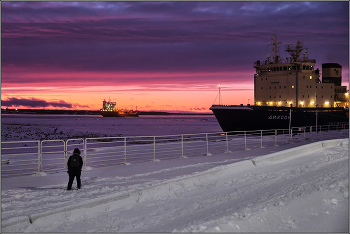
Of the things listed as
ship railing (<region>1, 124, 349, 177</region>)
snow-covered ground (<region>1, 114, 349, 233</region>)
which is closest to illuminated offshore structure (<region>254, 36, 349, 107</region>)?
ship railing (<region>1, 124, 349, 177</region>)

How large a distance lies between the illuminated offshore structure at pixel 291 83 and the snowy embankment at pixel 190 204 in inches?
1082

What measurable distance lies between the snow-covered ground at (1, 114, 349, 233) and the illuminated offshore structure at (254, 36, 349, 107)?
26.8 m

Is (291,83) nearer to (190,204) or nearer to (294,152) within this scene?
(294,152)

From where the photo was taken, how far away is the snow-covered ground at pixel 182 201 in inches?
194

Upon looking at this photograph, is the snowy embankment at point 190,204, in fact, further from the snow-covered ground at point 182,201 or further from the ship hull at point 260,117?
the ship hull at point 260,117

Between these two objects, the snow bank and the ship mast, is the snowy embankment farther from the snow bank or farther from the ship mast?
the ship mast

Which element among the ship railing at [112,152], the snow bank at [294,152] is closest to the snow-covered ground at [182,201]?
the ship railing at [112,152]

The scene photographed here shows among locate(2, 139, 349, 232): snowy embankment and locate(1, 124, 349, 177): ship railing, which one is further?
locate(1, 124, 349, 177): ship railing

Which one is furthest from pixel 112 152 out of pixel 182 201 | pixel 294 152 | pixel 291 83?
pixel 291 83

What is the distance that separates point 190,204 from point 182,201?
0.25m

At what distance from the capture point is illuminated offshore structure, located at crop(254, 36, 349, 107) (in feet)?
113

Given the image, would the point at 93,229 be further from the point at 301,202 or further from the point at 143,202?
the point at 301,202

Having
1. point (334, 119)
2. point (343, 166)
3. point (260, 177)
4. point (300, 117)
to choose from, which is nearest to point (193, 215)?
point (260, 177)

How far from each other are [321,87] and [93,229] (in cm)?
3676
